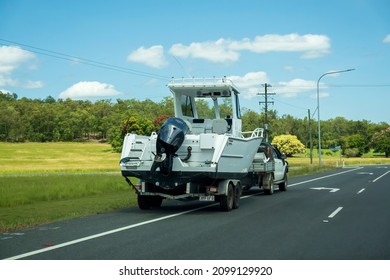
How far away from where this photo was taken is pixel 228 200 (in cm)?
1552

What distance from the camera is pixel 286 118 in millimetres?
166750

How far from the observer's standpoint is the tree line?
110300mm

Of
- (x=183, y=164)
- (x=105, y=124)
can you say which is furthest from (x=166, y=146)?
(x=105, y=124)

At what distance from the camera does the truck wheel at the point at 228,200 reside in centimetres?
1534

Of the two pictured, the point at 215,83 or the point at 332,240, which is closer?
the point at 332,240

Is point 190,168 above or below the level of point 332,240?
above

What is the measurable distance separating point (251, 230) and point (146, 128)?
292 feet

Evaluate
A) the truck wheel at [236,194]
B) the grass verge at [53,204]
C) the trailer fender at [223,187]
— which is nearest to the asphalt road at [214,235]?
the truck wheel at [236,194]

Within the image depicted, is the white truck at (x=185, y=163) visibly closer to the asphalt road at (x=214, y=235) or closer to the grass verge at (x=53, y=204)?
the asphalt road at (x=214, y=235)

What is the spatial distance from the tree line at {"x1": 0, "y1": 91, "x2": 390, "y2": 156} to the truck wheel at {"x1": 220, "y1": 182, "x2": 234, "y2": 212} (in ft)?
268

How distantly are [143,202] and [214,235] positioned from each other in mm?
5579

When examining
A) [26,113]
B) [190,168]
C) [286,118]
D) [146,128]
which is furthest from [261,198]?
[286,118]
